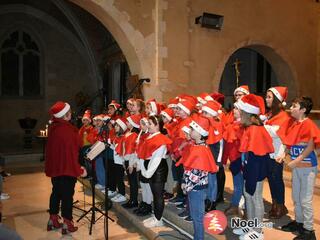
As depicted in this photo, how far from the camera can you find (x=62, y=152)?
3885 millimetres

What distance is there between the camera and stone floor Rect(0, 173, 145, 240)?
4.01 meters

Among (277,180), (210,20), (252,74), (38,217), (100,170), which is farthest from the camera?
(252,74)

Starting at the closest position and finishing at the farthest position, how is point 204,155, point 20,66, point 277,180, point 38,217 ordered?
point 204,155 < point 277,180 < point 38,217 < point 20,66

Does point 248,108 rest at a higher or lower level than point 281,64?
lower

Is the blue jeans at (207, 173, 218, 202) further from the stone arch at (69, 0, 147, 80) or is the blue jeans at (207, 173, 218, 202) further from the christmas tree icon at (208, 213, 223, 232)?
the stone arch at (69, 0, 147, 80)

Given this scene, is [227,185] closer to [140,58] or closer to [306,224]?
[306,224]

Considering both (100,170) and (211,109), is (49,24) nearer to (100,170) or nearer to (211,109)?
(100,170)

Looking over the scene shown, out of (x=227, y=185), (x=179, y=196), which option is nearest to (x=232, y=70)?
(x=227, y=185)

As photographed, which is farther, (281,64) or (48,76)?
(48,76)

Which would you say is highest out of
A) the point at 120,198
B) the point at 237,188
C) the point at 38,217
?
the point at 237,188

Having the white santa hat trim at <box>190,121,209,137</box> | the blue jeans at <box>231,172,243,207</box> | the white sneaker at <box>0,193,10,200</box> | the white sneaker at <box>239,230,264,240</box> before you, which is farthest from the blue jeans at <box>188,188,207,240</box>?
the white sneaker at <box>0,193,10,200</box>

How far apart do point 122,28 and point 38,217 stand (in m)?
4.22

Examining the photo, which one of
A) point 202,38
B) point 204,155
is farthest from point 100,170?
point 202,38

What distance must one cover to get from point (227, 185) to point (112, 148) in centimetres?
206
